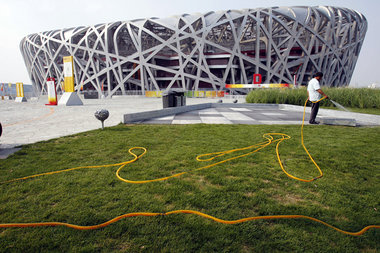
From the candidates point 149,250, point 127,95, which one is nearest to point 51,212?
point 149,250

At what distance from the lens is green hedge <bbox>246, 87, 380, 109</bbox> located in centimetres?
1355

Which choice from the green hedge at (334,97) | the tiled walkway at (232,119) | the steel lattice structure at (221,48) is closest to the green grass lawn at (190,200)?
the tiled walkway at (232,119)

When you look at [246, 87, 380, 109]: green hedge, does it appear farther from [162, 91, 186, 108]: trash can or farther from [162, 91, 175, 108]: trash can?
[162, 91, 175, 108]: trash can

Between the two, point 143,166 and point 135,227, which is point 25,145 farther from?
point 135,227

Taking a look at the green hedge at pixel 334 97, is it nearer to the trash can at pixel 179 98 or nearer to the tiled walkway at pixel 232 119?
the tiled walkway at pixel 232 119

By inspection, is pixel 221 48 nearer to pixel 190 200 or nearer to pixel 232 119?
pixel 232 119

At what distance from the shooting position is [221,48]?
39250 mm

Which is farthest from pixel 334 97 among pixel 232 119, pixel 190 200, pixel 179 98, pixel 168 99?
pixel 190 200

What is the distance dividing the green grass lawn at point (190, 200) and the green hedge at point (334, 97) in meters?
11.9

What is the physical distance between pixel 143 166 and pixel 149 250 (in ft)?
6.85

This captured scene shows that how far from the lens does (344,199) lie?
2639 mm

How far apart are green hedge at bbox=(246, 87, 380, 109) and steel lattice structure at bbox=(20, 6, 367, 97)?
75.7 feet

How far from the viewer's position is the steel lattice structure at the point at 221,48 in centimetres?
3919

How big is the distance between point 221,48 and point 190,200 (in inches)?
1606
